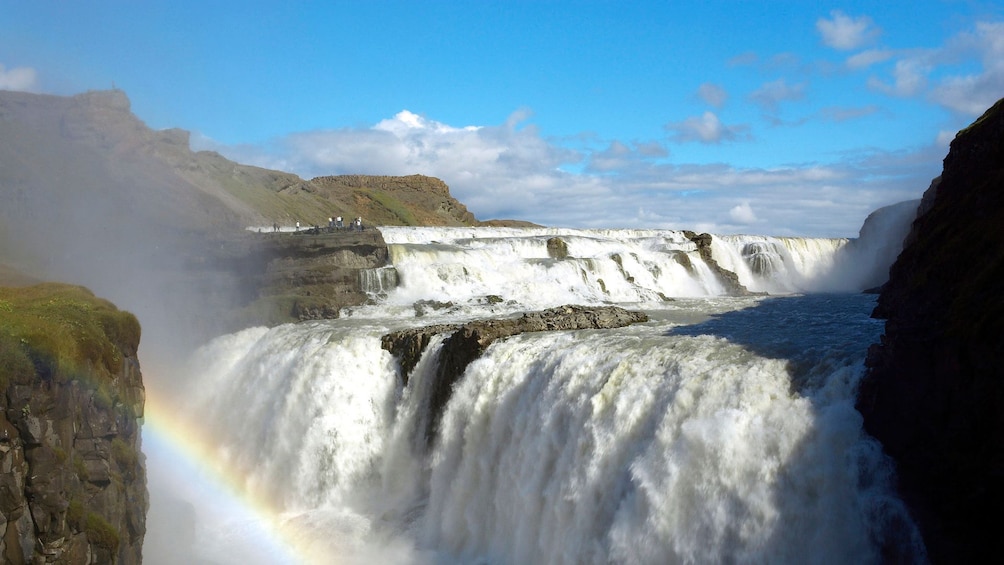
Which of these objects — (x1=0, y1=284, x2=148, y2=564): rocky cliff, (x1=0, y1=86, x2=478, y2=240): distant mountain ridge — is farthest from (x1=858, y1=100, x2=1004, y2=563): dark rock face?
(x1=0, y1=86, x2=478, y2=240): distant mountain ridge

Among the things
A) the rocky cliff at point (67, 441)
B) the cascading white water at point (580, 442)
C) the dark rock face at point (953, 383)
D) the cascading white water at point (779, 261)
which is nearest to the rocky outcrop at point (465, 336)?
the cascading white water at point (580, 442)

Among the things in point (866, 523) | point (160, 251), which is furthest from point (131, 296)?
point (866, 523)

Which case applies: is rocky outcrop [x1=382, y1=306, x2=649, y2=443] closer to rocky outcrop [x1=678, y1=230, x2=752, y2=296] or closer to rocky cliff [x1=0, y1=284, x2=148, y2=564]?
rocky cliff [x1=0, y1=284, x2=148, y2=564]

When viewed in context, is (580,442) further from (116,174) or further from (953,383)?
(116,174)

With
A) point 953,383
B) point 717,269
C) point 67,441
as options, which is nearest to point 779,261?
point 717,269

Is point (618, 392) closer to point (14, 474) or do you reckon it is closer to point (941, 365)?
point (941, 365)

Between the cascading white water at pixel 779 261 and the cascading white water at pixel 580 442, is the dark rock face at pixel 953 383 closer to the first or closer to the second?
the cascading white water at pixel 580 442
